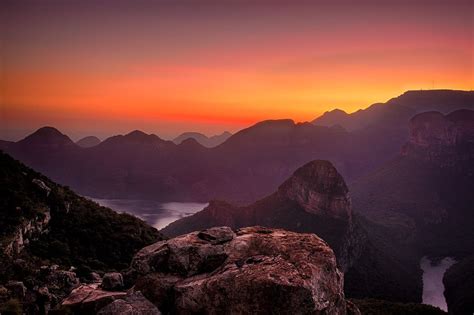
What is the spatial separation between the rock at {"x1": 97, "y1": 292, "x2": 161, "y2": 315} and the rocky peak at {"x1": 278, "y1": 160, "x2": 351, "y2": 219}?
504 feet

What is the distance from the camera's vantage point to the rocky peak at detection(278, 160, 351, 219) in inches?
6550

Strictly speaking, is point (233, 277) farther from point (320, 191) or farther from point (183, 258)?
point (320, 191)

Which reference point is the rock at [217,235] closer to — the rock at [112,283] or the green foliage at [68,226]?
the rock at [112,283]

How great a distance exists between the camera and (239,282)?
1928cm

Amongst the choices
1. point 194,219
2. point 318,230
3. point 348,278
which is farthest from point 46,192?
point 194,219

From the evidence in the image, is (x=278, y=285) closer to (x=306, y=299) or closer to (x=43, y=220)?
(x=306, y=299)

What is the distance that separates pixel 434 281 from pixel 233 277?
185 metres

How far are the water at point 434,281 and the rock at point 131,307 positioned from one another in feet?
495

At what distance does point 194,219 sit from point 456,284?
114 m

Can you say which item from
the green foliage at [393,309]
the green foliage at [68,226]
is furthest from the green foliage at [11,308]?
the green foliage at [393,309]

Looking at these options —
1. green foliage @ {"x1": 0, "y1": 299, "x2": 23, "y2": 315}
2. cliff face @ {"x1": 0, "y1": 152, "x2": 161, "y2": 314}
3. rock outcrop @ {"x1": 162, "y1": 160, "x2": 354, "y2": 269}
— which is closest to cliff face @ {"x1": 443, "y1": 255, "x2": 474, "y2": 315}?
rock outcrop @ {"x1": 162, "y1": 160, "x2": 354, "y2": 269}

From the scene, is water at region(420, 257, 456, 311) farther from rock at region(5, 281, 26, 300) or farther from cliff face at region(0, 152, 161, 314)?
rock at region(5, 281, 26, 300)

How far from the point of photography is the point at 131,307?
19.1 metres

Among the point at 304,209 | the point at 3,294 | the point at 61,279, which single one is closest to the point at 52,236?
the point at 61,279
